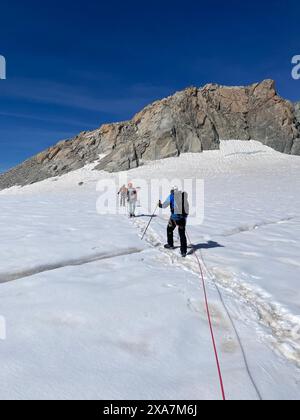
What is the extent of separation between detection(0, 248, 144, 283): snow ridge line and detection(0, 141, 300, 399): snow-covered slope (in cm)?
3

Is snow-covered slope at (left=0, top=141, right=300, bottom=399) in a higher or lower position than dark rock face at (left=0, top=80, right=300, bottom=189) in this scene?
lower

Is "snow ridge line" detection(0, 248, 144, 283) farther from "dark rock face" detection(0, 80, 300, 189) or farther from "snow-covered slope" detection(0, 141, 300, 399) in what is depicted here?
"dark rock face" detection(0, 80, 300, 189)

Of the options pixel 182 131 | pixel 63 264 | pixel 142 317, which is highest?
pixel 182 131

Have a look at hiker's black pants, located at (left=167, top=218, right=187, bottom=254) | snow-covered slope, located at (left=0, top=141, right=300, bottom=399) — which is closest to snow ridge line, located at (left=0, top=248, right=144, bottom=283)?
snow-covered slope, located at (left=0, top=141, right=300, bottom=399)

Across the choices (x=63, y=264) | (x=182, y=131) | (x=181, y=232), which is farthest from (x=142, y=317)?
(x=182, y=131)

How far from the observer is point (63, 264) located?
7.19 metres

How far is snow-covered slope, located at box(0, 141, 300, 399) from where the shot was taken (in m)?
3.28

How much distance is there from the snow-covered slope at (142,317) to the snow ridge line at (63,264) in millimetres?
29

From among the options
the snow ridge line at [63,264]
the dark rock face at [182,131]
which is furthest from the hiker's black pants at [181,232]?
the dark rock face at [182,131]

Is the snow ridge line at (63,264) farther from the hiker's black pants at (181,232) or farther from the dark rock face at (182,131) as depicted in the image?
the dark rock face at (182,131)

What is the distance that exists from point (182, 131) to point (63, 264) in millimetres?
60401

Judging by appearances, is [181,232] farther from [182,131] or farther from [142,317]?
[182,131]

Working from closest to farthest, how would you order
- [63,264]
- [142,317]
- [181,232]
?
1. [142,317]
2. [63,264]
3. [181,232]
